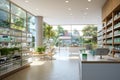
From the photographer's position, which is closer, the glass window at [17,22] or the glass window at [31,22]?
the glass window at [17,22]

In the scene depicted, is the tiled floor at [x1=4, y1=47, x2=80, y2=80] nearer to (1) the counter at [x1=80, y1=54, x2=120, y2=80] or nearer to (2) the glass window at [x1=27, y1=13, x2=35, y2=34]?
(1) the counter at [x1=80, y1=54, x2=120, y2=80]

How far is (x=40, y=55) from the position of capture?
12.0m

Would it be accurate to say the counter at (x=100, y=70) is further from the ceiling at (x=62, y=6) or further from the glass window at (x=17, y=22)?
the glass window at (x=17, y=22)

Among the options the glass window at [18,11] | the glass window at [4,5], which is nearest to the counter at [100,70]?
the glass window at [4,5]

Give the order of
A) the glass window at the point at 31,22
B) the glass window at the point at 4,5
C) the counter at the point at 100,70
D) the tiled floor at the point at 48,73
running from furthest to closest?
the glass window at the point at 31,22 < the glass window at the point at 4,5 < the tiled floor at the point at 48,73 < the counter at the point at 100,70

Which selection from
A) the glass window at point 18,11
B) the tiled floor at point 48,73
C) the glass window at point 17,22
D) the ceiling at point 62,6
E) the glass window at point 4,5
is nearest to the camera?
the tiled floor at point 48,73

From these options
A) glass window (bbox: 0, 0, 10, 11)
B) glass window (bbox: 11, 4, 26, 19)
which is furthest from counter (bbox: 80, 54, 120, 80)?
glass window (bbox: 11, 4, 26, 19)

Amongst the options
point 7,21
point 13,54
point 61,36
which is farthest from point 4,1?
point 61,36

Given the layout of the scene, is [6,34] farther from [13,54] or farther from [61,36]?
[61,36]

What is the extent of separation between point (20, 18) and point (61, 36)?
12.2 metres

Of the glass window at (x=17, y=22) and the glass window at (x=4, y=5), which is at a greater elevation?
the glass window at (x=4, y=5)

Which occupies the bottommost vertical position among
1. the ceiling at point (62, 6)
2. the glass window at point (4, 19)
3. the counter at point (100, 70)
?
the counter at point (100, 70)

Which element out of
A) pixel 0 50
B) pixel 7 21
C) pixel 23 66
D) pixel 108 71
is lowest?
pixel 23 66

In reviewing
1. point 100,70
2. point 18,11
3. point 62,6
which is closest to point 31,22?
point 18,11
